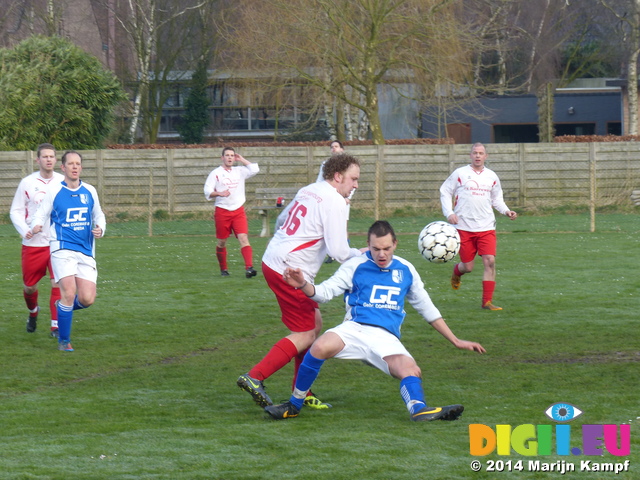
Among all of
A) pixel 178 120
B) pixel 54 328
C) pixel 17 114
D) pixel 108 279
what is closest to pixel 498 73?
pixel 178 120

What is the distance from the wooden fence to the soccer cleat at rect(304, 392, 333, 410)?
63.6ft

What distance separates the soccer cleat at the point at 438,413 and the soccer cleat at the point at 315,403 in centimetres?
78

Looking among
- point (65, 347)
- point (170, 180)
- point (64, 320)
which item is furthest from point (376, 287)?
point (170, 180)

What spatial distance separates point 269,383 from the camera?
6.95m

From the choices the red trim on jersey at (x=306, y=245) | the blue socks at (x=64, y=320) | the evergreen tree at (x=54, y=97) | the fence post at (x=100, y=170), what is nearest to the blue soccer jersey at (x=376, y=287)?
the red trim on jersey at (x=306, y=245)

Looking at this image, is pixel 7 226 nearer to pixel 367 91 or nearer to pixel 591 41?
pixel 367 91

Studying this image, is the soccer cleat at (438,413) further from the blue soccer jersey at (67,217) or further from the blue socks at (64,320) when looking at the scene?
the blue socks at (64,320)

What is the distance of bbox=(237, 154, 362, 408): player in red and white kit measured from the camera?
5.91 metres

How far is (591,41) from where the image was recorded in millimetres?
50062

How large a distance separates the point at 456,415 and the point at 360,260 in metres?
1.15

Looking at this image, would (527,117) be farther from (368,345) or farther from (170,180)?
(368,345)

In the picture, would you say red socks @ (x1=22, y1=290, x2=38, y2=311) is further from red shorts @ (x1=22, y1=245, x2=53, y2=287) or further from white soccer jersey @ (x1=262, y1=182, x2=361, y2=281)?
white soccer jersey @ (x1=262, y1=182, x2=361, y2=281)

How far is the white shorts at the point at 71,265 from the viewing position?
810 centimetres

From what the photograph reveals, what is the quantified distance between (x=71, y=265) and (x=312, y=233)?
3038 mm
